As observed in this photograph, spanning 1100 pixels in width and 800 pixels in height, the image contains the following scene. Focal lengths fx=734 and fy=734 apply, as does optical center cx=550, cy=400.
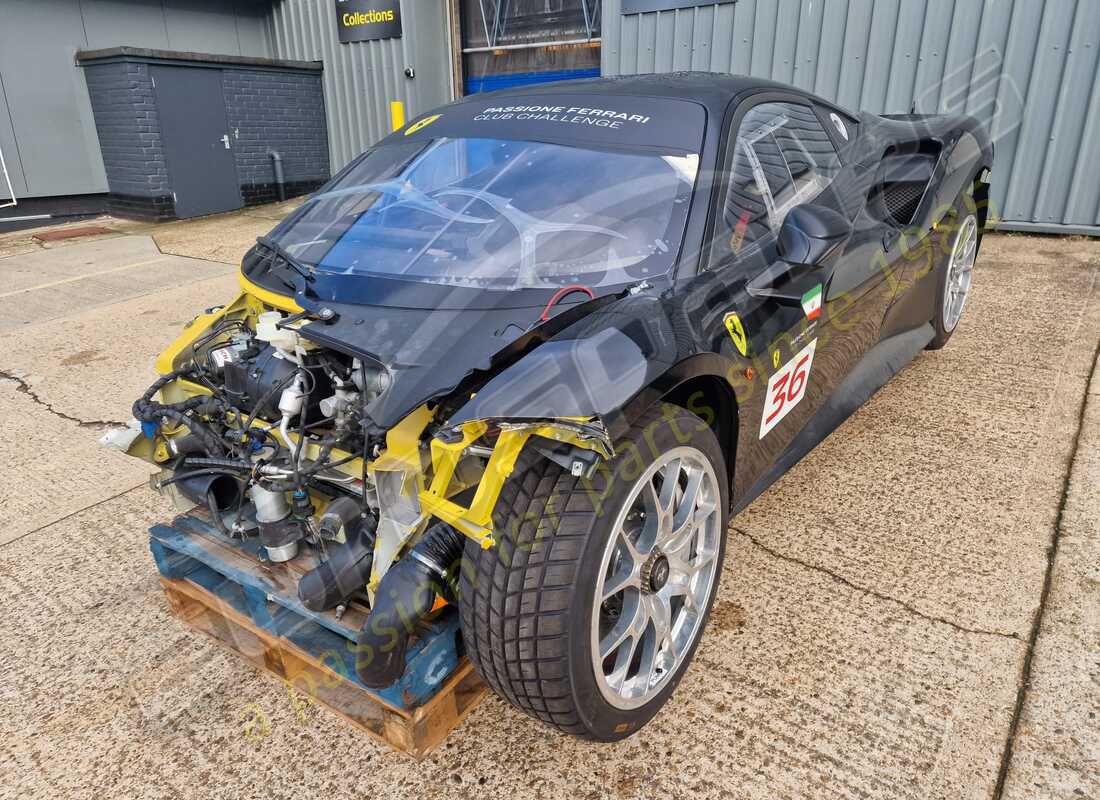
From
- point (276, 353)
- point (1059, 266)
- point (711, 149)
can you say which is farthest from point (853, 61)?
point (276, 353)

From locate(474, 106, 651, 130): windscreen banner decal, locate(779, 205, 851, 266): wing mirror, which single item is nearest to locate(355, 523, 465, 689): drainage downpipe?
locate(779, 205, 851, 266): wing mirror

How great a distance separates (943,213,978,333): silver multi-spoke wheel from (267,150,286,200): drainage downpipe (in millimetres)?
10090

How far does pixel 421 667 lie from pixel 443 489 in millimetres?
449

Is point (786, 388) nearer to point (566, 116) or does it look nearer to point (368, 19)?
point (566, 116)

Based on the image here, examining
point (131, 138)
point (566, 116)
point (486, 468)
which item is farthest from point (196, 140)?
point (486, 468)

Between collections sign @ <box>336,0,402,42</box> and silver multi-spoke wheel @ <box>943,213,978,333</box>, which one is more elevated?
collections sign @ <box>336,0,402,42</box>

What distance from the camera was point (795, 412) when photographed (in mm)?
2496

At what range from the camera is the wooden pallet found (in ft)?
5.75

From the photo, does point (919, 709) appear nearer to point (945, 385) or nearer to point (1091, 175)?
point (945, 385)

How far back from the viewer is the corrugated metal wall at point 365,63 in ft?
34.8

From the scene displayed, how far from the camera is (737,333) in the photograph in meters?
2.06

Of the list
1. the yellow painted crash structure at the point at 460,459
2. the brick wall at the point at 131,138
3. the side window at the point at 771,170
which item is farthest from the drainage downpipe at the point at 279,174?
the yellow painted crash structure at the point at 460,459

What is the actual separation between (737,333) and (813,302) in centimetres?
50

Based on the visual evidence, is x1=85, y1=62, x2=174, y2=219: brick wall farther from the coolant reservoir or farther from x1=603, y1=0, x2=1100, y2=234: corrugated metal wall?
the coolant reservoir
